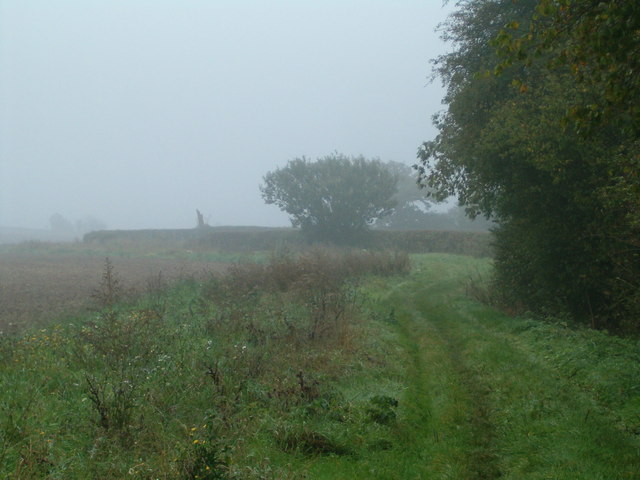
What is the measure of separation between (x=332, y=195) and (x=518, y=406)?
4835 cm

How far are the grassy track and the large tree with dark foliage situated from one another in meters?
1.76

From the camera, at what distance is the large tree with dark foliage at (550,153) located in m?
6.42

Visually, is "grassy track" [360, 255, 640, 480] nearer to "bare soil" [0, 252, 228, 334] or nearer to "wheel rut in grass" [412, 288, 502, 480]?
"wheel rut in grass" [412, 288, 502, 480]

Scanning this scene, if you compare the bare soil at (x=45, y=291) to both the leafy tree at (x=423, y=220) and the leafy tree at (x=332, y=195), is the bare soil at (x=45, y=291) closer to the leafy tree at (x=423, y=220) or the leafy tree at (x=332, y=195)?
the leafy tree at (x=332, y=195)

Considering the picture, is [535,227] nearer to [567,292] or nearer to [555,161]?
[567,292]

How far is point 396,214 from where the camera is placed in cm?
8019

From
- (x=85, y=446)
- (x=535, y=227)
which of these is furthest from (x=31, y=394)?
(x=535, y=227)

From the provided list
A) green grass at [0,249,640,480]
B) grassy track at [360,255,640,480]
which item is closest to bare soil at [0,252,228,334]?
green grass at [0,249,640,480]

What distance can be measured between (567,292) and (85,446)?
12.2 metres

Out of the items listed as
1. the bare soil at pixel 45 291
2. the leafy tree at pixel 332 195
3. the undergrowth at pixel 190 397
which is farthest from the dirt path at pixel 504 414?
the leafy tree at pixel 332 195

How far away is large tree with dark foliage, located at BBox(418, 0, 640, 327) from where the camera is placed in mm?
6422

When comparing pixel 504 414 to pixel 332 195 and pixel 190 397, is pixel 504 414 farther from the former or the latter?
pixel 332 195

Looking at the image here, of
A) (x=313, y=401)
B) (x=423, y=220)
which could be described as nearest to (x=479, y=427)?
(x=313, y=401)

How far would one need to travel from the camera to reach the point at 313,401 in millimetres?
7973
